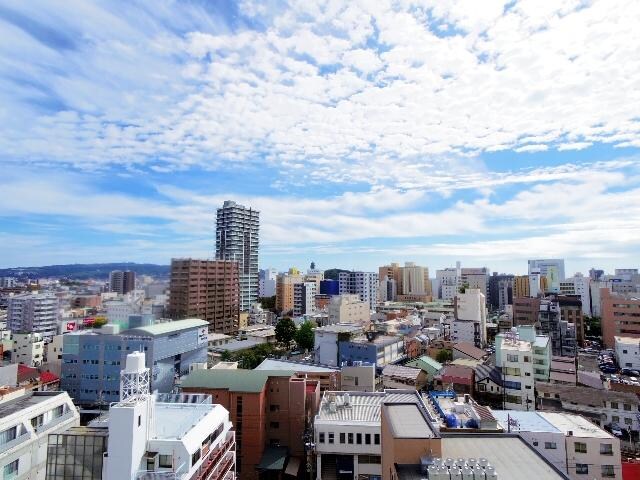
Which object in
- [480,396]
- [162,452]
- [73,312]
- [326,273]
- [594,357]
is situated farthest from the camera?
[326,273]

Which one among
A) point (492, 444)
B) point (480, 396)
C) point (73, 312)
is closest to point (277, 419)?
point (492, 444)

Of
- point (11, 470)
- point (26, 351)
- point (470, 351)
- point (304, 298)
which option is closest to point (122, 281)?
point (11, 470)

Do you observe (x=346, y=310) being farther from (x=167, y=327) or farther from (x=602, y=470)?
(x=602, y=470)

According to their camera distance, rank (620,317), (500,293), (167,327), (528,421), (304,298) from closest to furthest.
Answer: (528,421) < (167,327) < (620,317) < (304,298) < (500,293)

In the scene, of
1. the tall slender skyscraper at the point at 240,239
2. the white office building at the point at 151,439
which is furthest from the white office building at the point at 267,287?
the white office building at the point at 151,439

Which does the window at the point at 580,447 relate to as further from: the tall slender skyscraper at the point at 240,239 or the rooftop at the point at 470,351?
the tall slender skyscraper at the point at 240,239

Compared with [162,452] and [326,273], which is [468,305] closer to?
[162,452]
